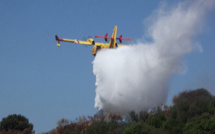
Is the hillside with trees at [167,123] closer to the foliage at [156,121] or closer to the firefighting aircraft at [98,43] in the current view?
the foliage at [156,121]

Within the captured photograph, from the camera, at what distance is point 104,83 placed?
199ft

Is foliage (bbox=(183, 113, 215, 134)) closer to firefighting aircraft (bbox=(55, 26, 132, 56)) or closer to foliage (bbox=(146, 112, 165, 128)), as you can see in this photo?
foliage (bbox=(146, 112, 165, 128))

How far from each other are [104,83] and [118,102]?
174 inches

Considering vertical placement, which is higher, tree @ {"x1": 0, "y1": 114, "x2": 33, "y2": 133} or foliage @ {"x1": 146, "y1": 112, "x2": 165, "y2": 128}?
tree @ {"x1": 0, "y1": 114, "x2": 33, "y2": 133}

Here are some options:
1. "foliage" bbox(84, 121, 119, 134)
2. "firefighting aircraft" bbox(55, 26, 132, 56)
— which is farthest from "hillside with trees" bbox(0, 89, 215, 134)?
"firefighting aircraft" bbox(55, 26, 132, 56)

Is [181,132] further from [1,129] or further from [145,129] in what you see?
[1,129]

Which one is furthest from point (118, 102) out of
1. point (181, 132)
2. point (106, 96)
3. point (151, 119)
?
point (181, 132)

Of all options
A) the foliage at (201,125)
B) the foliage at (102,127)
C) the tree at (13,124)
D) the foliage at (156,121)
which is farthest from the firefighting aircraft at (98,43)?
the foliage at (201,125)

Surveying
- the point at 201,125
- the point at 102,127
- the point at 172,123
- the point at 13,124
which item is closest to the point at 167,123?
the point at 172,123

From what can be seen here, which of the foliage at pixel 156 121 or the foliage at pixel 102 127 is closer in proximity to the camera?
the foliage at pixel 156 121

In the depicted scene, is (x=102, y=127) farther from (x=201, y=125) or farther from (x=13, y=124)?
(x=13, y=124)

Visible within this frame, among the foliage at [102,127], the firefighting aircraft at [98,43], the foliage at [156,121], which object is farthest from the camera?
the firefighting aircraft at [98,43]

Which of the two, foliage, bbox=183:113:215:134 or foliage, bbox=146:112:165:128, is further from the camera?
foliage, bbox=146:112:165:128

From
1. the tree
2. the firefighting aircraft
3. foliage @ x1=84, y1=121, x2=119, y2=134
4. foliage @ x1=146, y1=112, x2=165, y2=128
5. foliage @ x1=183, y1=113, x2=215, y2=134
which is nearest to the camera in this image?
foliage @ x1=183, y1=113, x2=215, y2=134
